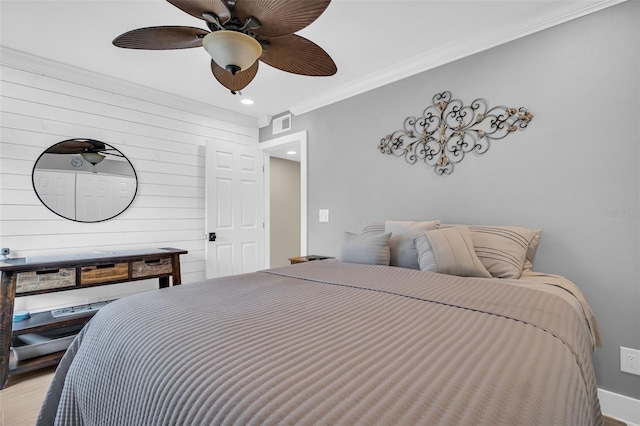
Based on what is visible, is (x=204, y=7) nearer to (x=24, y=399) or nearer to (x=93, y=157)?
(x=93, y=157)

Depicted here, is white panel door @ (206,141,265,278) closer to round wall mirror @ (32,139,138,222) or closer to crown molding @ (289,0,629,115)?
round wall mirror @ (32,139,138,222)

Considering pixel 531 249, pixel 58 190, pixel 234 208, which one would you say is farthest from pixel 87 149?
pixel 531 249

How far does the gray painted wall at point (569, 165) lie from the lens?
1.74 meters

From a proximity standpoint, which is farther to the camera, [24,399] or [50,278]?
[50,278]

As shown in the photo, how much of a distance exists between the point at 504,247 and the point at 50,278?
3.28m

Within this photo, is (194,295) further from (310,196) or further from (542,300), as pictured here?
(310,196)

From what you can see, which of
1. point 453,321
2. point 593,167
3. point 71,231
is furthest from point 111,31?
point 593,167

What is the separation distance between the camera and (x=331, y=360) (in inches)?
28.5

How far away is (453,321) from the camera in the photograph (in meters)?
1.00

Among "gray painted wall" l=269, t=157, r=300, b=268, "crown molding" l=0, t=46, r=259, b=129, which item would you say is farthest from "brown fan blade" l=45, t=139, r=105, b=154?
"gray painted wall" l=269, t=157, r=300, b=268

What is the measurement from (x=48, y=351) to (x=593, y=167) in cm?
408

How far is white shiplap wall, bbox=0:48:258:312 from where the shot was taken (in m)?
2.52

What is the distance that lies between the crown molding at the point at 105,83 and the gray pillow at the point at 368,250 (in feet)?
8.71

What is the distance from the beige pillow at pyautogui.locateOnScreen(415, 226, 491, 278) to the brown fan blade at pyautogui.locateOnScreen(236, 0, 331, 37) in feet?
4.62
